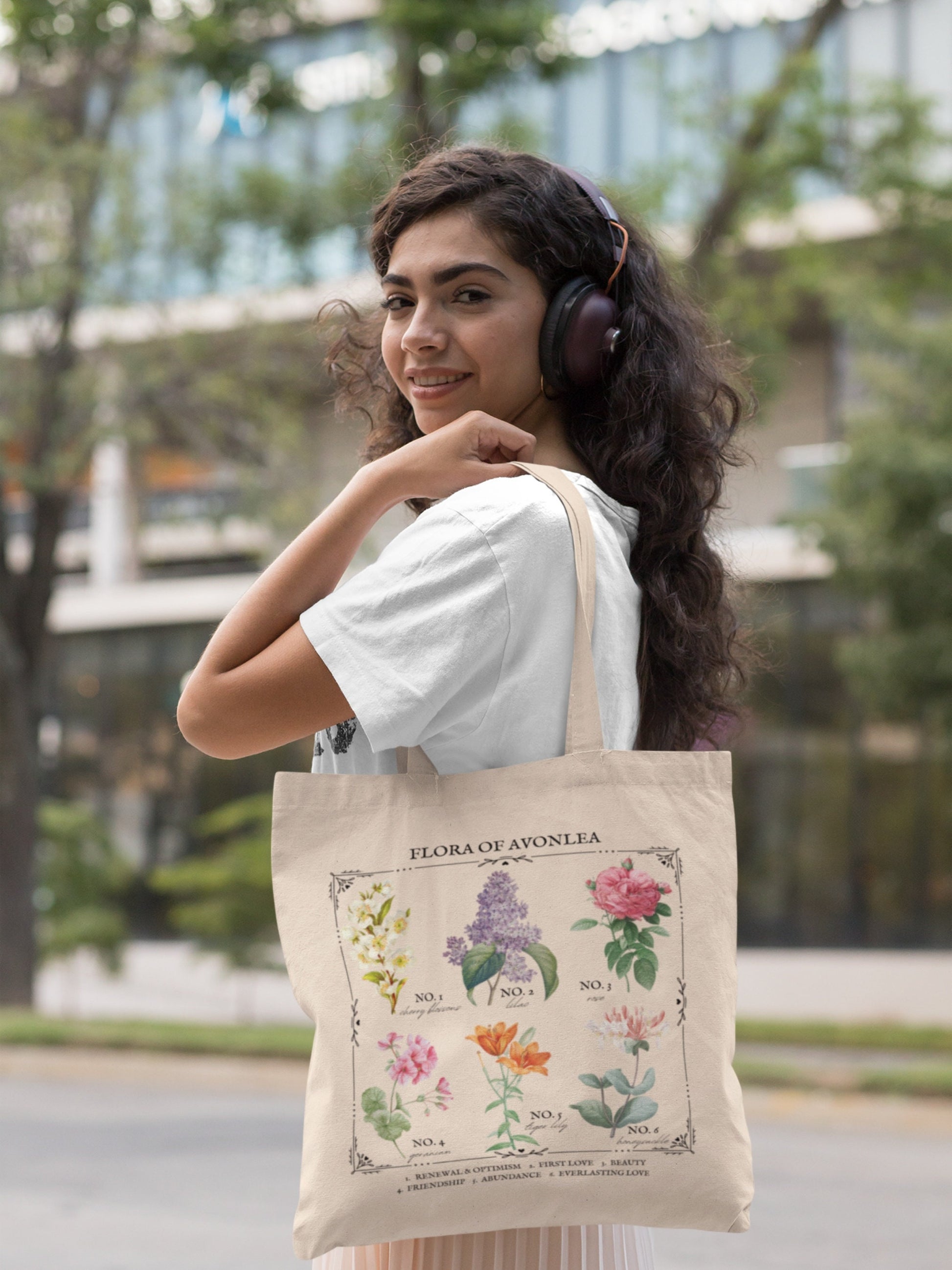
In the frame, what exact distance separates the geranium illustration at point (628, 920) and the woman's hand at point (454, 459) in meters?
0.40

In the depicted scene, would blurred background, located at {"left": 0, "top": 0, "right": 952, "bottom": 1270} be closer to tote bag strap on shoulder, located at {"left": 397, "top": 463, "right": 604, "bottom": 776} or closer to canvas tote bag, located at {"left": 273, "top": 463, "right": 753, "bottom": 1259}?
canvas tote bag, located at {"left": 273, "top": 463, "right": 753, "bottom": 1259}

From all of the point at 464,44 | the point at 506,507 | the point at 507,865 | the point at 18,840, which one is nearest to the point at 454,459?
the point at 506,507

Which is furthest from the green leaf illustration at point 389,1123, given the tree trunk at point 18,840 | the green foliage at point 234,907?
the green foliage at point 234,907

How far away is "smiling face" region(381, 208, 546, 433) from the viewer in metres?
1.62

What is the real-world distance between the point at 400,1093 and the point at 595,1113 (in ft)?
0.57

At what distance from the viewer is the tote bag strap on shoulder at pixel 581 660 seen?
139 cm

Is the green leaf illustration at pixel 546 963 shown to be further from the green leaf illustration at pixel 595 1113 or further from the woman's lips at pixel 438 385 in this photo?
the woman's lips at pixel 438 385

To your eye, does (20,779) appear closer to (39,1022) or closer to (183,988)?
(39,1022)

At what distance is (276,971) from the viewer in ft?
46.3

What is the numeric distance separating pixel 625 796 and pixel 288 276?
1151 centimetres

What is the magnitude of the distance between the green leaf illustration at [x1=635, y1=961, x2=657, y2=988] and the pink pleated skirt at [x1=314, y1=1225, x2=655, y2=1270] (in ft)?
0.85

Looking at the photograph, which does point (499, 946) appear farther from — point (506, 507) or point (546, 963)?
point (506, 507)

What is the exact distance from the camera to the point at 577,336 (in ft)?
5.29

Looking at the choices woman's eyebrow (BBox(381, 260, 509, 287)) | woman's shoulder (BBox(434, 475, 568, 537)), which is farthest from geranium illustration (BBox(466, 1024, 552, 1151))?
woman's eyebrow (BBox(381, 260, 509, 287))
